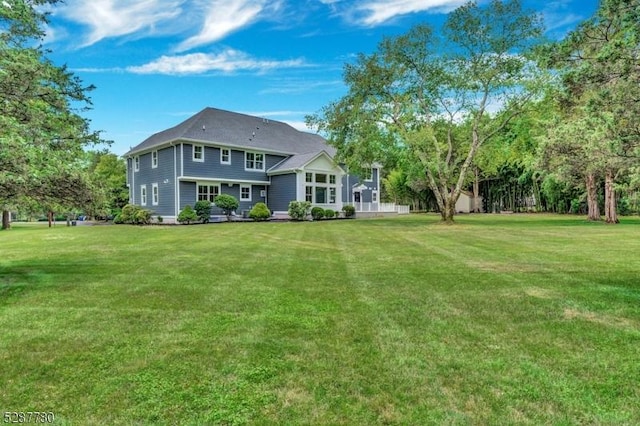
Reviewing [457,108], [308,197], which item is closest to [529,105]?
[457,108]

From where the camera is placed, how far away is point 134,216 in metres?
24.0

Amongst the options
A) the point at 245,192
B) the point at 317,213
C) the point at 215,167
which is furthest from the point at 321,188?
the point at 215,167

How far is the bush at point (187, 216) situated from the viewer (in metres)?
22.5

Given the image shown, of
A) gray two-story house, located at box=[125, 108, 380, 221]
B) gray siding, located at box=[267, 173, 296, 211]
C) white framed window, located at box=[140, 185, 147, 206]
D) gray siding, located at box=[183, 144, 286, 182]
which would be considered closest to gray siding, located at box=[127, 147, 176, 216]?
gray two-story house, located at box=[125, 108, 380, 221]

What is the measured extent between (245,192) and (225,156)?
9.55ft

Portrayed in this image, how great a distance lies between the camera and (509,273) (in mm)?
7211

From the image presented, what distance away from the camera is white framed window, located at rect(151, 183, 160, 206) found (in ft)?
84.9

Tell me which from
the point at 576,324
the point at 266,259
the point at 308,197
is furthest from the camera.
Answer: the point at 308,197

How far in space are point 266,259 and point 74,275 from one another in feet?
12.2

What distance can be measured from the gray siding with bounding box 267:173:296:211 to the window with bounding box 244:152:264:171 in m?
1.30

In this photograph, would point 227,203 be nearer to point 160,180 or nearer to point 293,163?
point 160,180

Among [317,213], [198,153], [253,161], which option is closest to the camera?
[198,153]

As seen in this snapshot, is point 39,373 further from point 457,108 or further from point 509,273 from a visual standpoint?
point 457,108

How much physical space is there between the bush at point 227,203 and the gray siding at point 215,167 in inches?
63.7
